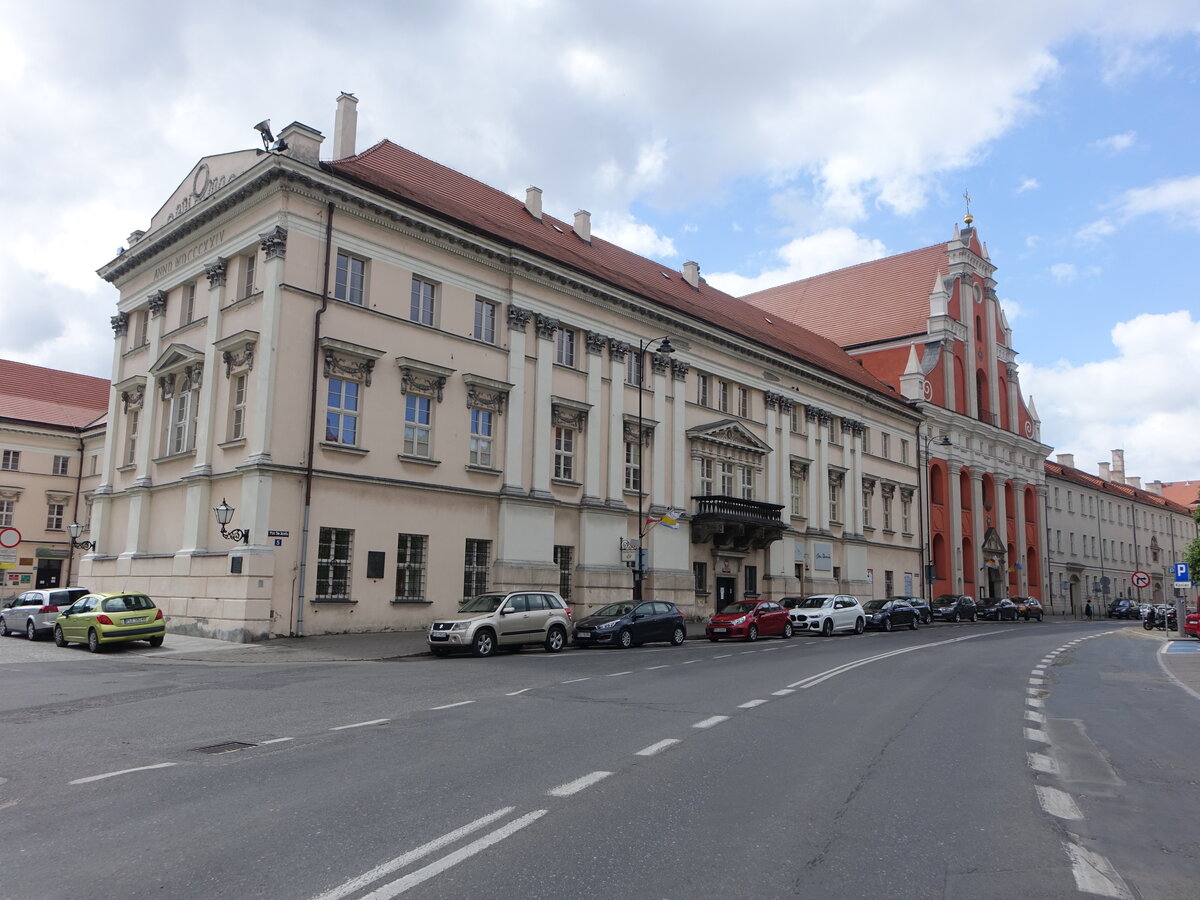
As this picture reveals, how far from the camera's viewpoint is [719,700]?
43.7ft

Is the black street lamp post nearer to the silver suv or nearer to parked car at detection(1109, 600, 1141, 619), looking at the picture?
the silver suv

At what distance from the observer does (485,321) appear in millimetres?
31891

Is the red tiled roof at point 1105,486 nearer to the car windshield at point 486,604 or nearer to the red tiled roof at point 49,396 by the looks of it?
the car windshield at point 486,604

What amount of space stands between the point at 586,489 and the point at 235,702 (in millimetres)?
22034

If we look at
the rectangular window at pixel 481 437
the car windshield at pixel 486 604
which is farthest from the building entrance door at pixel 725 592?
the car windshield at pixel 486 604

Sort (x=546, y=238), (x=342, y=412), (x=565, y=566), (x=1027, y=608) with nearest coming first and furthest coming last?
(x=342, y=412)
(x=565, y=566)
(x=546, y=238)
(x=1027, y=608)

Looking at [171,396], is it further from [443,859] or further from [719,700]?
[443,859]

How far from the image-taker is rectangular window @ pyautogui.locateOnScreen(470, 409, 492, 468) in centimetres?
3078

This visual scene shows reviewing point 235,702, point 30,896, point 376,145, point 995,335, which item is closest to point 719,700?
Result: point 235,702

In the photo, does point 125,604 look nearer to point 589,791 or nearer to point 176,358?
point 176,358

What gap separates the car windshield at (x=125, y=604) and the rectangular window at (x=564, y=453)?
14.6m

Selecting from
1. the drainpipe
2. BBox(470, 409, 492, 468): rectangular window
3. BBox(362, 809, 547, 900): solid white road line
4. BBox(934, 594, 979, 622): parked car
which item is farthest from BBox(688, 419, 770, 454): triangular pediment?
BBox(362, 809, 547, 900): solid white road line

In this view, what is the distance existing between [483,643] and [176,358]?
15536 mm

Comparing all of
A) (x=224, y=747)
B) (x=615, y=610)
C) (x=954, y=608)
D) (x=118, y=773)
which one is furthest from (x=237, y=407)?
(x=954, y=608)
